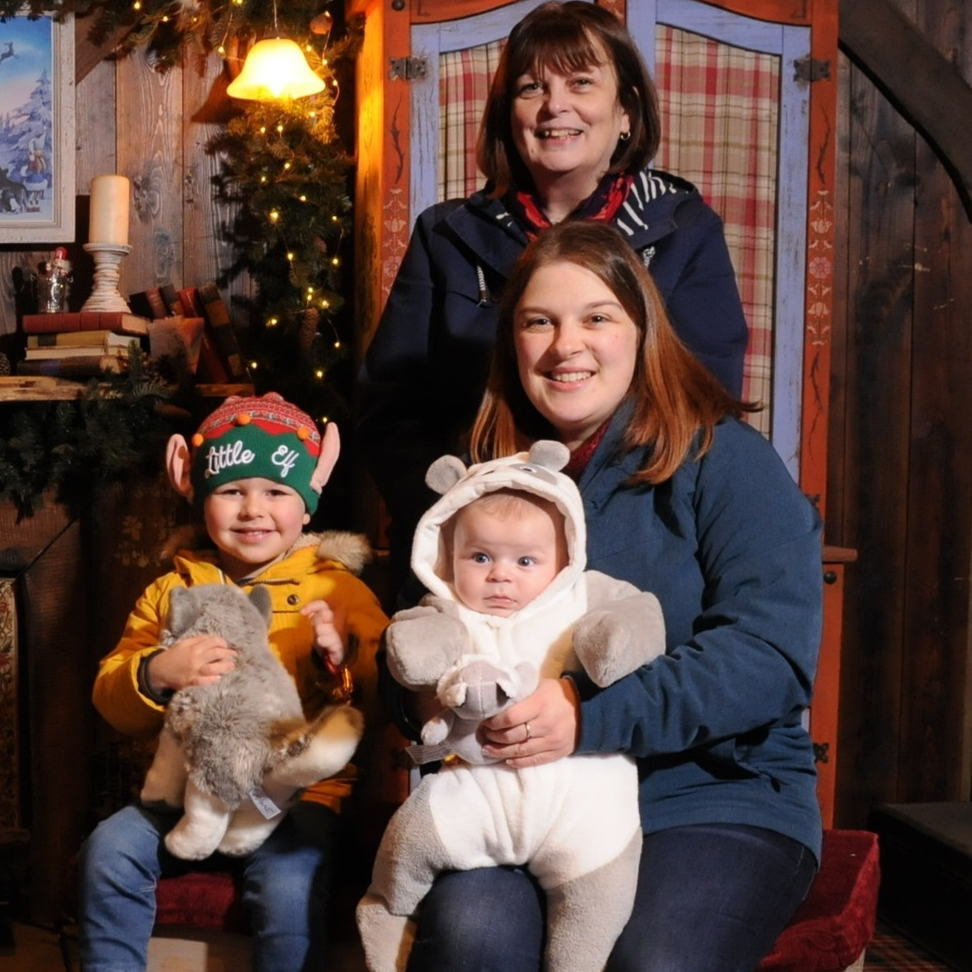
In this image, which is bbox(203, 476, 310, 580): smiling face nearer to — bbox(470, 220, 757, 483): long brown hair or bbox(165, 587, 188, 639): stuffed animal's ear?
bbox(165, 587, 188, 639): stuffed animal's ear

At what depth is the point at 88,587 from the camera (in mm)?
3104

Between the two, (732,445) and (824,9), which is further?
(824,9)

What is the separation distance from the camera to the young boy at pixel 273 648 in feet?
5.83

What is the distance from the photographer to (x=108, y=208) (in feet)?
10.5

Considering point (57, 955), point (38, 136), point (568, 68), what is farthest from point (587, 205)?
point (57, 955)

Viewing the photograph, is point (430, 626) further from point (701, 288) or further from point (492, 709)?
point (701, 288)

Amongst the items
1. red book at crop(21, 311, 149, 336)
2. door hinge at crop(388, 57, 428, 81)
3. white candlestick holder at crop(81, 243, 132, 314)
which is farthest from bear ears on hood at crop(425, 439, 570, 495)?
white candlestick holder at crop(81, 243, 132, 314)

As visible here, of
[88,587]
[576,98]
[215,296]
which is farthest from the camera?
[215,296]

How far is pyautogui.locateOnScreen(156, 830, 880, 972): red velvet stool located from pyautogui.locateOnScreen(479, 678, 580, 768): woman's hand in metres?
0.42

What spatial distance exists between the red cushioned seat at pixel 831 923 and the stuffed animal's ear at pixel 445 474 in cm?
75

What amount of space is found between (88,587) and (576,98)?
179cm

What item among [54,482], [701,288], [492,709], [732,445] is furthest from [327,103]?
[492,709]

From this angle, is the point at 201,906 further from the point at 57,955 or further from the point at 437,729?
the point at 57,955

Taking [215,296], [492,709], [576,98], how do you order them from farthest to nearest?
[215,296], [576,98], [492,709]
